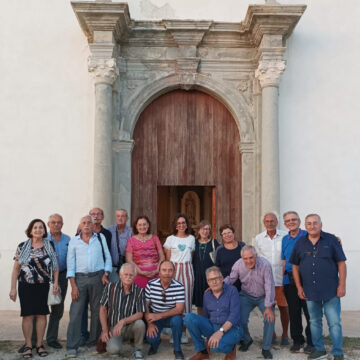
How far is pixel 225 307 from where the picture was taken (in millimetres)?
4871

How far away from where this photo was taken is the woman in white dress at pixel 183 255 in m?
5.59

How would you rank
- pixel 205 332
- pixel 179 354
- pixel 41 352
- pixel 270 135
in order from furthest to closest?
pixel 270 135 < pixel 41 352 < pixel 179 354 < pixel 205 332

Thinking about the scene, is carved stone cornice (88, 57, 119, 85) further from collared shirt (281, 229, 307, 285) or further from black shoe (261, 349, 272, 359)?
black shoe (261, 349, 272, 359)

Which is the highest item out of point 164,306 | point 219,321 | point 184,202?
point 184,202

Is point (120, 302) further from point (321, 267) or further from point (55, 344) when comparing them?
point (321, 267)

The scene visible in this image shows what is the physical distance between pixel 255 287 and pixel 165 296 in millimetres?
969

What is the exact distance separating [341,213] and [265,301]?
11.1 feet

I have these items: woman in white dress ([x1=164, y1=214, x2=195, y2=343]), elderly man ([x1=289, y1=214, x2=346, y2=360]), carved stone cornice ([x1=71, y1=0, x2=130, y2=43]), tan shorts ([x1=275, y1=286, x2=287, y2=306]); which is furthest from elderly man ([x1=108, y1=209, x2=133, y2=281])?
carved stone cornice ([x1=71, y1=0, x2=130, y2=43])

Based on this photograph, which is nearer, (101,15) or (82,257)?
(82,257)

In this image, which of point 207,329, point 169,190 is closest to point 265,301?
point 207,329

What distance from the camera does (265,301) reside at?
5051mm

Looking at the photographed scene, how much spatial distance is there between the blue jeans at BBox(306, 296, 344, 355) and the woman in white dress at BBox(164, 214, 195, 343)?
136 cm

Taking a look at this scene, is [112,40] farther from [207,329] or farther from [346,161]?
[207,329]

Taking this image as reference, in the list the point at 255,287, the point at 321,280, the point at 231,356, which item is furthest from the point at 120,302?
the point at 321,280
